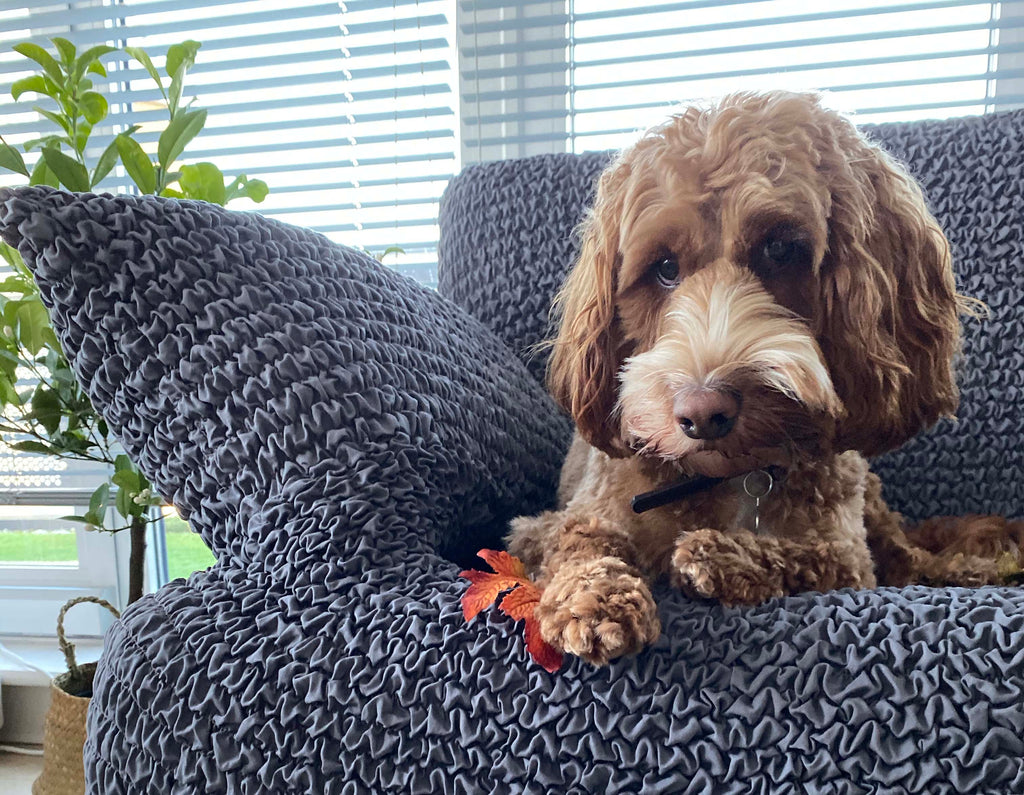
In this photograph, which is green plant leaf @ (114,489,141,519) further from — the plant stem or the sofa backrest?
the sofa backrest

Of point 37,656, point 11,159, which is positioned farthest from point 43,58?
point 37,656

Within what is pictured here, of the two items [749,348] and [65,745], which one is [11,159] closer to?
[65,745]

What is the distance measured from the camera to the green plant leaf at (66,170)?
130cm

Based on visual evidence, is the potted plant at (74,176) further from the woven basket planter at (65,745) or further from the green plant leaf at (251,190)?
the woven basket planter at (65,745)

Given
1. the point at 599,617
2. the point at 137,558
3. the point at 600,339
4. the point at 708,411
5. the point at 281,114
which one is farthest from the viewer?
the point at 281,114

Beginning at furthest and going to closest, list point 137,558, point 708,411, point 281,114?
point 281,114 < point 137,558 < point 708,411

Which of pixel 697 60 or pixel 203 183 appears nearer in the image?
pixel 203 183

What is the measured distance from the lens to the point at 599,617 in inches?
26.0

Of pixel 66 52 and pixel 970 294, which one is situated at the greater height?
pixel 66 52

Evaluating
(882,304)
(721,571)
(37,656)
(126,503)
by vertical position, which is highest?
(882,304)

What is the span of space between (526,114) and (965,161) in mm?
1062

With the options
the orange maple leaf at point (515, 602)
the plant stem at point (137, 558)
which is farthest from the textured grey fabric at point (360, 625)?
the plant stem at point (137, 558)

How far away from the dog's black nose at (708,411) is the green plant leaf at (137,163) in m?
1.13

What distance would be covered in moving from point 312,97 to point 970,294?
1670mm
